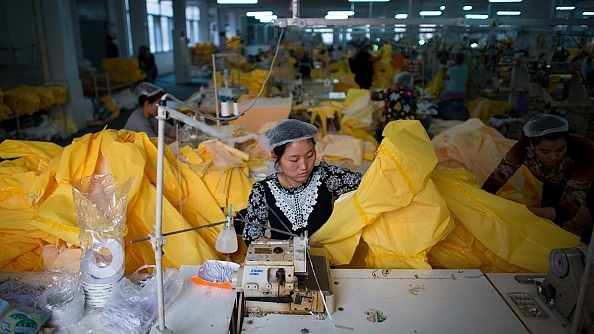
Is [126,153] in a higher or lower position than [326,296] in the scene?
higher

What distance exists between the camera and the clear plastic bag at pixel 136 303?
55.4 inches

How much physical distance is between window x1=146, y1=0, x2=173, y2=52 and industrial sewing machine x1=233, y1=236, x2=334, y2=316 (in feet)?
58.5

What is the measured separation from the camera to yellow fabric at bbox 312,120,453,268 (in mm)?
1757

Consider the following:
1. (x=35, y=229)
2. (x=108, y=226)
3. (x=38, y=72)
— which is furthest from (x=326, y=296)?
(x=38, y=72)

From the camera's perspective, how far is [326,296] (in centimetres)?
144


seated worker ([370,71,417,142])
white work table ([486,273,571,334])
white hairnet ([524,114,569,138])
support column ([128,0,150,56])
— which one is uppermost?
support column ([128,0,150,56])

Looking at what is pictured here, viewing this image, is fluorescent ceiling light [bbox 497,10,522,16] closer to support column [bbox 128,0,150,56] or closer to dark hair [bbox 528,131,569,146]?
dark hair [bbox 528,131,569,146]

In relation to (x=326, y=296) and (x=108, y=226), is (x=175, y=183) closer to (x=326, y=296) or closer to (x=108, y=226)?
(x=108, y=226)

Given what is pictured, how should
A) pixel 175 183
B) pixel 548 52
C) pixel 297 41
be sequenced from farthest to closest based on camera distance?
pixel 297 41 < pixel 548 52 < pixel 175 183

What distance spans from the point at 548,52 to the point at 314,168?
14.3 feet

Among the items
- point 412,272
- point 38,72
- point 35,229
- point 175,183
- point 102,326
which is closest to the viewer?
point 102,326

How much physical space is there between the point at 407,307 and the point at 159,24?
1993 cm

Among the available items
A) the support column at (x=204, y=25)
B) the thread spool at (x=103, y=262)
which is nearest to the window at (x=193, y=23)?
the support column at (x=204, y=25)

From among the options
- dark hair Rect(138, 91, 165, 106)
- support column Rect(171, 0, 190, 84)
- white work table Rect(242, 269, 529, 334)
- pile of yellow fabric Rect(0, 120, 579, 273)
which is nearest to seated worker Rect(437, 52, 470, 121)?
dark hair Rect(138, 91, 165, 106)
